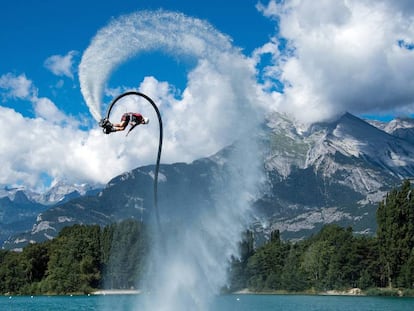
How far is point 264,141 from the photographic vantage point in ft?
201

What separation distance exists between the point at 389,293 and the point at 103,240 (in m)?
76.6

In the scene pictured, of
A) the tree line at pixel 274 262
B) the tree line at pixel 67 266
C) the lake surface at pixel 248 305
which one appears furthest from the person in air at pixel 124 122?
the tree line at pixel 67 266

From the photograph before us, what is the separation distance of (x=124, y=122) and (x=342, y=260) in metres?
133

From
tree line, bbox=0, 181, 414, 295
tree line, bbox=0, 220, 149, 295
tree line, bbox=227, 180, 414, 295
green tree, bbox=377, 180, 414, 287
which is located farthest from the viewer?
tree line, bbox=0, 220, 149, 295

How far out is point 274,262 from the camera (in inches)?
6944

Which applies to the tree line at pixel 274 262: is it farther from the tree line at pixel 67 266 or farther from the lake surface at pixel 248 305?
the lake surface at pixel 248 305

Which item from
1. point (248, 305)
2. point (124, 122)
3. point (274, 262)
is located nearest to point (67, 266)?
point (274, 262)

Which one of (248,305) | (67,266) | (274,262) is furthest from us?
(274,262)

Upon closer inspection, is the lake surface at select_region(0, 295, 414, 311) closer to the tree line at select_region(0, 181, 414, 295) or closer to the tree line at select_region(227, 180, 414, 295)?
the tree line at select_region(0, 181, 414, 295)

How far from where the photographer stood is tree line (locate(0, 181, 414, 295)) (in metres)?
132

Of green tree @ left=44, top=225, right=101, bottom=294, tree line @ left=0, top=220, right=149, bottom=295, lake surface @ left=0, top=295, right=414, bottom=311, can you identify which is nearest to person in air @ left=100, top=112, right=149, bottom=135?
lake surface @ left=0, top=295, right=414, bottom=311

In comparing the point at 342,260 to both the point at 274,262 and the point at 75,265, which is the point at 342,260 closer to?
the point at 274,262

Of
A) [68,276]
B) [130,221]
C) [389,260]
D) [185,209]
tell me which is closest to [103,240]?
[68,276]

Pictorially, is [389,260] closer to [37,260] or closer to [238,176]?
[238,176]
